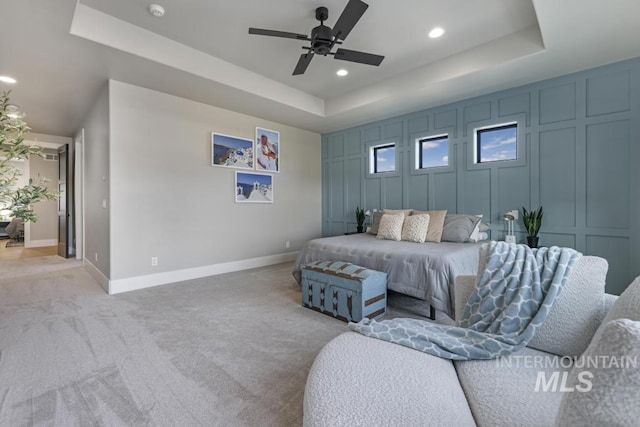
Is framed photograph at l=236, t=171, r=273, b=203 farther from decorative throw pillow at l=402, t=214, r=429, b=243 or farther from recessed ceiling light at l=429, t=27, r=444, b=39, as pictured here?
recessed ceiling light at l=429, t=27, r=444, b=39

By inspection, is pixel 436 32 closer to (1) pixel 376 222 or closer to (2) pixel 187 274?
(1) pixel 376 222

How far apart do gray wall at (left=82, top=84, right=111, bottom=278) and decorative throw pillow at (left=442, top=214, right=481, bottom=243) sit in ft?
14.2

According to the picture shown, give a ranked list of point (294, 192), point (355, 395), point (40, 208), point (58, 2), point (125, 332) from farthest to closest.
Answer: point (40, 208), point (294, 192), point (125, 332), point (58, 2), point (355, 395)

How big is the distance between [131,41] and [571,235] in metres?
5.40

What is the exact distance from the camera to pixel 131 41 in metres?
2.97

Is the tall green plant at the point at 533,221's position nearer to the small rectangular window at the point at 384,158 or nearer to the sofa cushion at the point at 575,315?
the small rectangular window at the point at 384,158

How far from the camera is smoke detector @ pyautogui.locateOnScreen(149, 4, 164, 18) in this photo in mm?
2680

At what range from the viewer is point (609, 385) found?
0.61m

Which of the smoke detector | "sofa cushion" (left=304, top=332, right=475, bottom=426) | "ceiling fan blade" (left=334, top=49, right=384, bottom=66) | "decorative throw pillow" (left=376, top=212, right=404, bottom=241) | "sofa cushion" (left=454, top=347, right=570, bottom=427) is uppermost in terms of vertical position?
the smoke detector

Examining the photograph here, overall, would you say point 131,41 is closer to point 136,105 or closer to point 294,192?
point 136,105

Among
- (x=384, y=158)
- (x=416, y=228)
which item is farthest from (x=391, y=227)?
(x=384, y=158)

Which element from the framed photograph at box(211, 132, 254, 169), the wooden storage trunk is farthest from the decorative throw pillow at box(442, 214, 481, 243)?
the framed photograph at box(211, 132, 254, 169)

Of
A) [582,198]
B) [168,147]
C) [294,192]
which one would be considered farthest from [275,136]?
[582,198]

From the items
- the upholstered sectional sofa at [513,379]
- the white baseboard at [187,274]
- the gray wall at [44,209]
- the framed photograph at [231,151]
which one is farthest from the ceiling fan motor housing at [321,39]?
the gray wall at [44,209]
